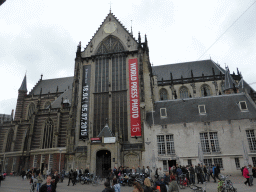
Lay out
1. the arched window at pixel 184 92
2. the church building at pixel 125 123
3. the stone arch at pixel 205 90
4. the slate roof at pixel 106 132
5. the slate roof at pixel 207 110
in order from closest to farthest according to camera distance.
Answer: the church building at pixel 125 123 < the slate roof at pixel 207 110 < the slate roof at pixel 106 132 < the stone arch at pixel 205 90 < the arched window at pixel 184 92

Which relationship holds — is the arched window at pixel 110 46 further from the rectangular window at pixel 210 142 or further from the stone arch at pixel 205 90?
the stone arch at pixel 205 90

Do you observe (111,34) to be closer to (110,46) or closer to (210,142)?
(110,46)

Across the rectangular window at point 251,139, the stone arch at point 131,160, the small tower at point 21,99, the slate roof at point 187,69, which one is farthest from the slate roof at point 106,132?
the small tower at point 21,99

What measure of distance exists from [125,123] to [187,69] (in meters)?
27.0

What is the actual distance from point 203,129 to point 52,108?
88.4 ft

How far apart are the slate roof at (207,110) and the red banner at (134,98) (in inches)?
72.2

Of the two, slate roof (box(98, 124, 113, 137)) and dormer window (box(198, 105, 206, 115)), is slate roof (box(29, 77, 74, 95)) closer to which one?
slate roof (box(98, 124, 113, 137))

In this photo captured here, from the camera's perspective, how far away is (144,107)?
2800cm

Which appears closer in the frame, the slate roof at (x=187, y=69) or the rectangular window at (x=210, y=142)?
the rectangular window at (x=210, y=142)

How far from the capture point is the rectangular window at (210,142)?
2273 cm

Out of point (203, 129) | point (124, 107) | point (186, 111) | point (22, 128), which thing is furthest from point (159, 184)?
point (22, 128)

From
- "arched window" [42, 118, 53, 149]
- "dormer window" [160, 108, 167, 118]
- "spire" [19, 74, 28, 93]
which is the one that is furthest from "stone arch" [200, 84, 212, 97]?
"spire" [19, 74, 28, 93]

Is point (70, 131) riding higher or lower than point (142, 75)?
lower

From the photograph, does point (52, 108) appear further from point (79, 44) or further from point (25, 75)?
point (25, 75)
